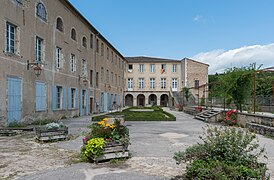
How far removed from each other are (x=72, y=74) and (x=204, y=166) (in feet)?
55.8

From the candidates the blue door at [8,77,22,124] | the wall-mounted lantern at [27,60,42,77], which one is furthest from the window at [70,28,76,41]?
the blue door at [8,77,22,124]

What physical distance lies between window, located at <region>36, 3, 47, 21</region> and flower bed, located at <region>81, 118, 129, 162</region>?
10.7 meters

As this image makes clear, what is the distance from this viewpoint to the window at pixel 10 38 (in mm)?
11715

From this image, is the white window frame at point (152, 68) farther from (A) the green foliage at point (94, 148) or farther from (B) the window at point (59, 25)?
(A) the green foliage at point (94, 148)

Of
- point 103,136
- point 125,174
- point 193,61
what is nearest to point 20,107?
point 103,136

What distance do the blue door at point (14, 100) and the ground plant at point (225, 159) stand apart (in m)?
10.0

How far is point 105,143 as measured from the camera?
584 cm

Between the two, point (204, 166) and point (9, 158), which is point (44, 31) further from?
point (204, 166)

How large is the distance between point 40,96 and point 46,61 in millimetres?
2289

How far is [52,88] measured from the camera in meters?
15.9

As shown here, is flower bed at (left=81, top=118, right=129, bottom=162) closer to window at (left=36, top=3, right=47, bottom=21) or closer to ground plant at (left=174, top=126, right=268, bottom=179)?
ground plant at (left=174, top=126, right=268, bottom=179)

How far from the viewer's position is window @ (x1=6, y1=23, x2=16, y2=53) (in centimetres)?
1171

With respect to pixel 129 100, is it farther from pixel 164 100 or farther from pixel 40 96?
pixel 40 96

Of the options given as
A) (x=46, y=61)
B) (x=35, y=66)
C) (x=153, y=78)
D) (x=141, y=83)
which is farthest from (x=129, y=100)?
(x=35, y=66)
